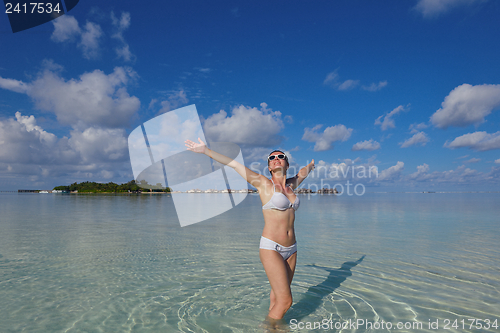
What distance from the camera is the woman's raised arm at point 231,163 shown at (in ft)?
16.6

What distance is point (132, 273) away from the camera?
9359 mm

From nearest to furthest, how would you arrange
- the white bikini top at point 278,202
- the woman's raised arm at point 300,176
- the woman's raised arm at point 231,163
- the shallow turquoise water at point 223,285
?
the white bikini top at point 278,202 → the woman's raised arm at point 231,163 → the woman's raised arm at point 300,176 → the shallow turquoise water at point 223,285

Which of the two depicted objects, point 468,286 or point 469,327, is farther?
point 468,286

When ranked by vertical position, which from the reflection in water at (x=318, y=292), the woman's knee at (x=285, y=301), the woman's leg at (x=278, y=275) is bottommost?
the reflection in water at (x=318, y=292)

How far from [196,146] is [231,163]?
87 cm

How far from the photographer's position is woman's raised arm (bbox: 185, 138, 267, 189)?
506 centimetres

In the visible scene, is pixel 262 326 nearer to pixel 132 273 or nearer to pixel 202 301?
pixel 202 301

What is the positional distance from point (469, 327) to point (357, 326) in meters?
2.33

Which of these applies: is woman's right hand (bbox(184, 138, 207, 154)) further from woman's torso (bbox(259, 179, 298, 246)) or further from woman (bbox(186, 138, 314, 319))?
woman's torso (bbox(259, 179, 298, 246))

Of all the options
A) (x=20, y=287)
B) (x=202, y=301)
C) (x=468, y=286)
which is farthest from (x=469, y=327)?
(x=20, y=287)

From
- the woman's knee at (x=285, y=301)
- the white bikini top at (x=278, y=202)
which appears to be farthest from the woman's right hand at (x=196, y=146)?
the woman's knee at (x=285, y=301)

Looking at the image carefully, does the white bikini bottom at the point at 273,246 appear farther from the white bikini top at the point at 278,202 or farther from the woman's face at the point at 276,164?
the woman's face at the point at 276,164

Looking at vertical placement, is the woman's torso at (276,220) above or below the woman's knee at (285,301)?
above

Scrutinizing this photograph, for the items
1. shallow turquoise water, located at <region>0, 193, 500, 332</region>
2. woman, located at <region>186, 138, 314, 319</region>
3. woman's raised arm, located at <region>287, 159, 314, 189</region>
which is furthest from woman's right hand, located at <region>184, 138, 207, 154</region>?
shallow turquoise water, located at <region>0, 193, 500, 332</region>
